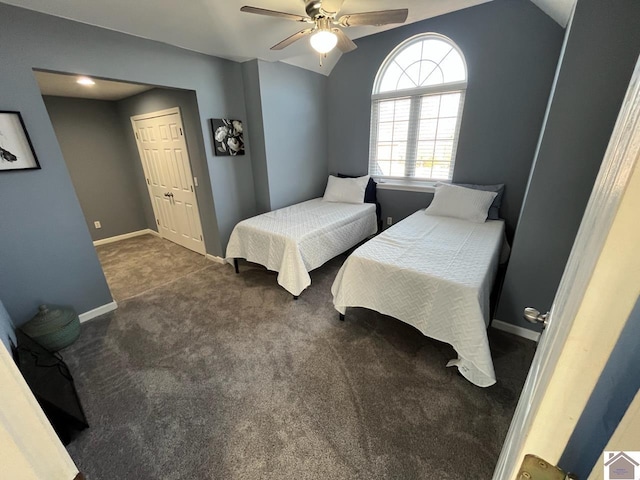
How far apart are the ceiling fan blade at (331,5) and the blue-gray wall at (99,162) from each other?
4.02 m

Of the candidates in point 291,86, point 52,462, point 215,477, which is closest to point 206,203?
point 291,86

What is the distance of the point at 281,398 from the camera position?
159 centimetres

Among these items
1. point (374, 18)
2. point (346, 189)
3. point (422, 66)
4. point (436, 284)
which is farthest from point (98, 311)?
point (422, 66)

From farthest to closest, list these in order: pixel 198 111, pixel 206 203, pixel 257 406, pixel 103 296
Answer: pixel 206 203 < pixel 198 111 < pixel 103 296 < pixel 257 406

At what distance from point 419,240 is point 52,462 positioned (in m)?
2.27

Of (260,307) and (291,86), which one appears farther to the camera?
(291,86)

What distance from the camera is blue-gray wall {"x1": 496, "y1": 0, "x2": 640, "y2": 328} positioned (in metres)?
1.42

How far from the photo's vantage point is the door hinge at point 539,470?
38 centimetres

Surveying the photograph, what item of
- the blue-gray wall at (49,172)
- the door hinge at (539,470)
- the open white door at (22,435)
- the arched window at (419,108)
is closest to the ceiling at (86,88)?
the blue-gray wall at (49,172)

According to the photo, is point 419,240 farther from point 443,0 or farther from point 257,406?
point 443,0

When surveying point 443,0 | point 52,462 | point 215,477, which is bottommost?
point 215,477

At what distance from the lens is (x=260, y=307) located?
248 cm

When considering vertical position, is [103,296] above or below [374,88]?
below

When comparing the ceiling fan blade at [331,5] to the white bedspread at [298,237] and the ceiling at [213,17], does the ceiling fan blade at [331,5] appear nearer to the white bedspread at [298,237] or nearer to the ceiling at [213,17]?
the ceiling at [213,17]
